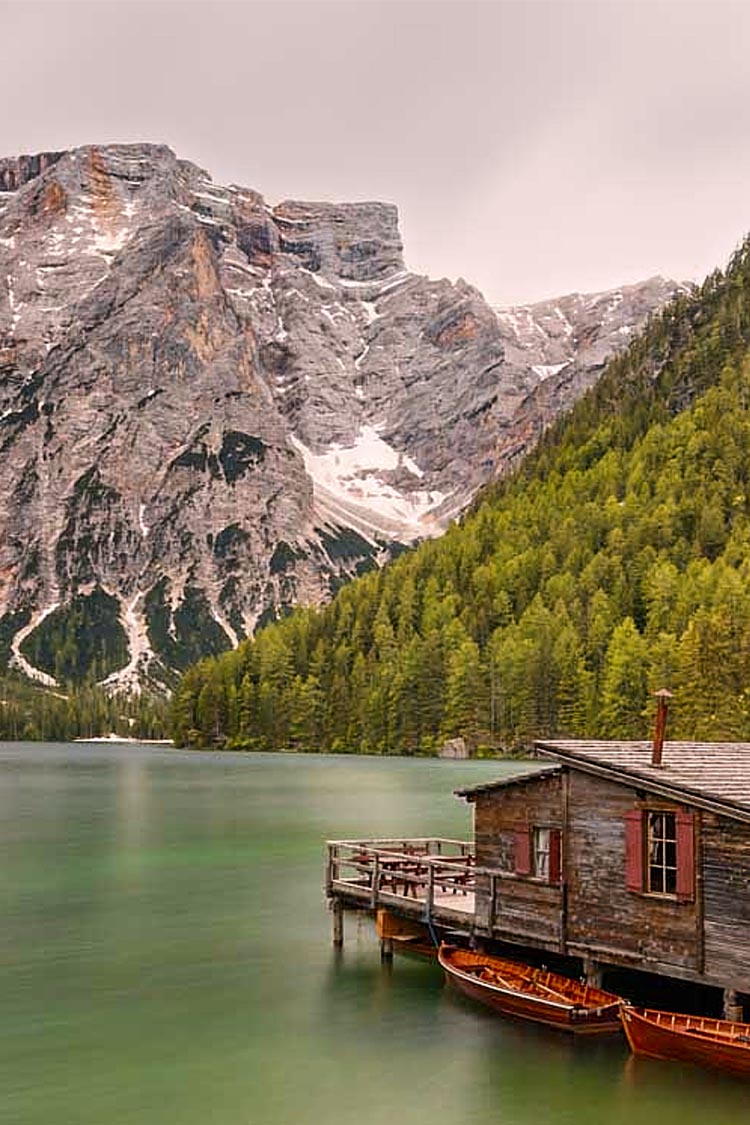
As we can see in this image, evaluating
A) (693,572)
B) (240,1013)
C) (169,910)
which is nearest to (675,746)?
(240,1013)

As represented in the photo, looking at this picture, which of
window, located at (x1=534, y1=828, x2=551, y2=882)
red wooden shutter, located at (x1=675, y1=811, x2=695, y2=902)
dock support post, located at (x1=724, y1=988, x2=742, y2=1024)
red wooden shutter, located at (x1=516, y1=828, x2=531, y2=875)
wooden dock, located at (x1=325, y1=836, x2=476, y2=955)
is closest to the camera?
dock support post, located at (x1=724, y1=988, x2=742, y2=1024)

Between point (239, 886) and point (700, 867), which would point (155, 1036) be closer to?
point (700, 867)

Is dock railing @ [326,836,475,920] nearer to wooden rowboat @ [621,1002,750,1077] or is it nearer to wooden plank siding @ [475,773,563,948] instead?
wooden plank siding @ [475,773,563,948]

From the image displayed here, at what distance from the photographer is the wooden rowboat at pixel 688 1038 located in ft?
109

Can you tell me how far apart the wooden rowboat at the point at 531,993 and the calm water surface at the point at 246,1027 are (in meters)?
0.65

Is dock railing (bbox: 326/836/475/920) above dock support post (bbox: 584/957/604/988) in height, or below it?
above

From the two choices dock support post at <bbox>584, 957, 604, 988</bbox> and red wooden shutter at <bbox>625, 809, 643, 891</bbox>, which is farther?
dock support post at <bbox>584, 957, 604, 988</bbox>

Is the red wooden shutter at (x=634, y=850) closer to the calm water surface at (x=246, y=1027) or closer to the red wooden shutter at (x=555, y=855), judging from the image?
the red wooden shutter at (x=555, y=855)

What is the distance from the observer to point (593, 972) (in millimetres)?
38406

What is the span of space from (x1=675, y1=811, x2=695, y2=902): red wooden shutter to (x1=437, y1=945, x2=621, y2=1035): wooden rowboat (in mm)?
4152

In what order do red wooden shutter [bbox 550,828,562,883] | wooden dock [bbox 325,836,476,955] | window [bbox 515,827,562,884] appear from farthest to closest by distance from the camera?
wooden dock [bbox 325,836,476,955] → window [bbox 515,827,562,884] → red wooden shutter [bbox 550,828,562,883]

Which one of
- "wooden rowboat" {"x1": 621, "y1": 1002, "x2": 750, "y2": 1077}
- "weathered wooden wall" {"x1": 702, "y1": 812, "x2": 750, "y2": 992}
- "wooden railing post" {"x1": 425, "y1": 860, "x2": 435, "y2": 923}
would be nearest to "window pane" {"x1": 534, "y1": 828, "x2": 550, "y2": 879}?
"wooden rowboat" {"x1": 621, "y1": 1002, "x2": 750, "y2": 1077}

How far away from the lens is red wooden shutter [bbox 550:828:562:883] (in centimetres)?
4003

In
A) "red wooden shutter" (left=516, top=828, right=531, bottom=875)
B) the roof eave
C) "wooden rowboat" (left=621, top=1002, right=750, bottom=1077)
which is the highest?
the roof eave
